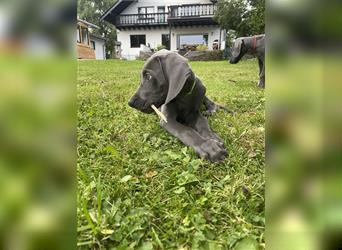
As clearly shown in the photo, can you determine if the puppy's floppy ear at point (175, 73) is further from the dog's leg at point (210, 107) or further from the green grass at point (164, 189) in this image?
the dog's leg at point (210, 107)

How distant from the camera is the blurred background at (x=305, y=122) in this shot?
45 centimetres

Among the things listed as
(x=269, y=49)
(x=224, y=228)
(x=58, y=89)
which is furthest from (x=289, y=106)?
(x=224, y=228)

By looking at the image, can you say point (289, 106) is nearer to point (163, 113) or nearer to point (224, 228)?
point (224, 228)

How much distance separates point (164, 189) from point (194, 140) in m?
0.60

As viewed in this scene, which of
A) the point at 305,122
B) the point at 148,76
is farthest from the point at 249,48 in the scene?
the point at 305,122

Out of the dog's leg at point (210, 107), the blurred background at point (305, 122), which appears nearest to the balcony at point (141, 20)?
the dog's leg at point (210, 107)

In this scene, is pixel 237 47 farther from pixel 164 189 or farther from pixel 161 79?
pixel 164 189

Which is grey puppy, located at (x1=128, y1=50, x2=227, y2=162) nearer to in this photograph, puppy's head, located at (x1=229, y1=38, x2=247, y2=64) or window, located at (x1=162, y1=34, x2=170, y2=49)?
puppy's head, located at (x1=229, y1=38, x2=247, y2=64)

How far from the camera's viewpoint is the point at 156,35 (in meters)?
27.6

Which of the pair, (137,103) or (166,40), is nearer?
(137,103)

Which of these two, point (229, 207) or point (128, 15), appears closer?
point (229, 207)

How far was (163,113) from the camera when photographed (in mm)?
2539

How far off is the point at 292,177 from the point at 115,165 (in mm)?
1644

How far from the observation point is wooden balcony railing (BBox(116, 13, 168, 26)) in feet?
87.4
